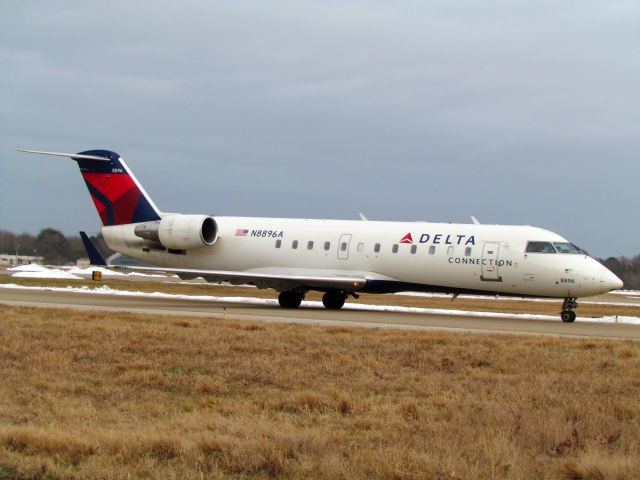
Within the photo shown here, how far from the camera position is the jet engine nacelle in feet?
106

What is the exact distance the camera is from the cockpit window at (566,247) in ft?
87.1

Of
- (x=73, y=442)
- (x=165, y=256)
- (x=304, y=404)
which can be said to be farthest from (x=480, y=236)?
(x=73, y=442)

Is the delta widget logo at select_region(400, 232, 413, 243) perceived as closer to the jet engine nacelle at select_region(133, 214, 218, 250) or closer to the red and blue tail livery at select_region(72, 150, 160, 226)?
the jet engine nacelle at select_region(133, 214, 218, 250)

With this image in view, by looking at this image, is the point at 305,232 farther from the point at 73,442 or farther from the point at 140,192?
the point at 73,442

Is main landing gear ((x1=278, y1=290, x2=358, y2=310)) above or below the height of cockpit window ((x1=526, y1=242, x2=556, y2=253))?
below

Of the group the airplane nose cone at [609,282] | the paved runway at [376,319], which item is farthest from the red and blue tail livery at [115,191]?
the airplane nose cone at [609,282]

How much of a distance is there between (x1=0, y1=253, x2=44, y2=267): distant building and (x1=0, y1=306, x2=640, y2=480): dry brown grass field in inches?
3341

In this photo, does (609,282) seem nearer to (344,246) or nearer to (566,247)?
(566,247)

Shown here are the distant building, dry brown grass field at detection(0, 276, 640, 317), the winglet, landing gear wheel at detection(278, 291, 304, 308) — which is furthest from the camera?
the distant building

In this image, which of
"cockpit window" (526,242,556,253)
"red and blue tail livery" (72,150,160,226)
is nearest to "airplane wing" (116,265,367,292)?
"red and blue tail livery" (72,150,160,226)

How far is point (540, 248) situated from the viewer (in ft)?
87.1

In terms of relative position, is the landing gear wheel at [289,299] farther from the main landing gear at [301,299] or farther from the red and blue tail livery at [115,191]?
the red and blue tail livery at [115,191]

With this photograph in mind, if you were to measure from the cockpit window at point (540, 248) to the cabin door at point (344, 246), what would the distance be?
20.1ft

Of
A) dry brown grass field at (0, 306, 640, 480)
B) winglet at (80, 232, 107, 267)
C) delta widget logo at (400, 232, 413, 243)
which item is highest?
delta widget logo at (400, 232, 413, 243)
